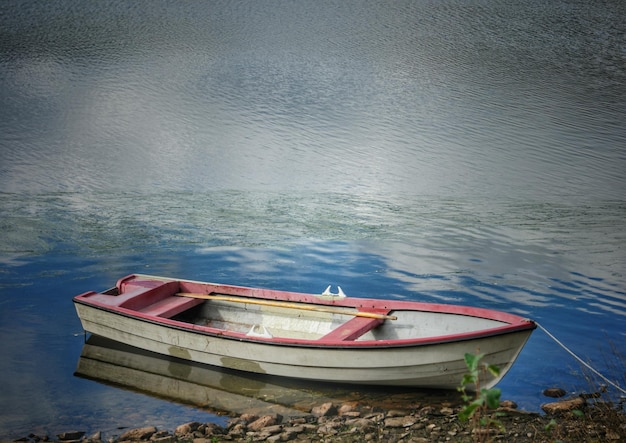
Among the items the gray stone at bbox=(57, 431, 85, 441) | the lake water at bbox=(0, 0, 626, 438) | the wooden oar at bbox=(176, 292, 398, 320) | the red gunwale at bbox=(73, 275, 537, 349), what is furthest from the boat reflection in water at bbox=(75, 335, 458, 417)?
the gray stone at bbox=(57, 431, 85, 441)

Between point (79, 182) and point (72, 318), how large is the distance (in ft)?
30.4

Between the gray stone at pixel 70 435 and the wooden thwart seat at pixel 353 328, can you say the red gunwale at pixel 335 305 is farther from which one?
the gray stone at pixel 70 435

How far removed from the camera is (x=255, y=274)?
15.0m

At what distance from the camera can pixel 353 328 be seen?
10375 millimetres

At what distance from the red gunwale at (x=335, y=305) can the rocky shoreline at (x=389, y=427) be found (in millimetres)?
869

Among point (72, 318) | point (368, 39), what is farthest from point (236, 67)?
point (72, 318)

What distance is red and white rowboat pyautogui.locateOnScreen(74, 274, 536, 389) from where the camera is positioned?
945cm

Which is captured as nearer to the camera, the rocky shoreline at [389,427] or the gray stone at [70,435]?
the rocky shoreline at [389,427]

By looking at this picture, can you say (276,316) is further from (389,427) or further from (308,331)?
(389,427)

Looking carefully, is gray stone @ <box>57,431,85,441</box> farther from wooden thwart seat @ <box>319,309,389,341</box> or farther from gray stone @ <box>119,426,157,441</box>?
wooden thwart seat @ <box>319,309,389,341</box>

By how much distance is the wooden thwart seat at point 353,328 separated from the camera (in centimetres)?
1010

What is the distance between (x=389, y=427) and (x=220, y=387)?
2836 millimetres

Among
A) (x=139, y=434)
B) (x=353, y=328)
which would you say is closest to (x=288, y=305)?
(x=353, y=328)

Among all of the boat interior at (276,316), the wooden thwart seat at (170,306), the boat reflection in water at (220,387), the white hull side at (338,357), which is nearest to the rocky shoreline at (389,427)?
the boat reflection in water at (220,387)
